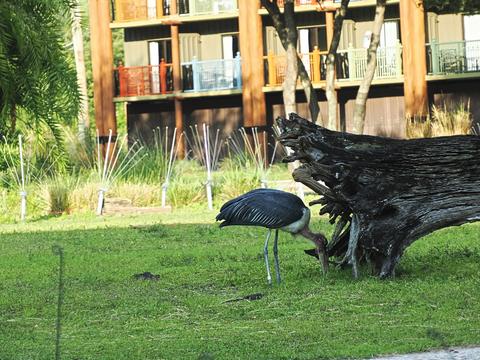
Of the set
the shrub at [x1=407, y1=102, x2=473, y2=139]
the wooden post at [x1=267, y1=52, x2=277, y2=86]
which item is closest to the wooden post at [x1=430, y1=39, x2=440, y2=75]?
the shrub at [x1=407, y1=102, x2=473, y2=139]

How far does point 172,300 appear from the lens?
1240cm

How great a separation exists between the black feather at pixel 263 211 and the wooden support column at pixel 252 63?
29.0m

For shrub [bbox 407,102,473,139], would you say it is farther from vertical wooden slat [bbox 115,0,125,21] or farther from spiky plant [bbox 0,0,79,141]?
spiky plant [bbox 0,0,79,141]

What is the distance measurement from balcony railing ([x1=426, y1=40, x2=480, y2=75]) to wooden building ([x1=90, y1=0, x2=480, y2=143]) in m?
0.03

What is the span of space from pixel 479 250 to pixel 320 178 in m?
3.30

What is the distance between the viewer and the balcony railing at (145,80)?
44125 mm

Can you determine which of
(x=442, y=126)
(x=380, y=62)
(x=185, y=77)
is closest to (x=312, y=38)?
(x=380, y=62)

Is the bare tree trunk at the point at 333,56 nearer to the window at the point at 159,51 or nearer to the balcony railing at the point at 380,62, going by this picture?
the balcony railing at the point at 380,62

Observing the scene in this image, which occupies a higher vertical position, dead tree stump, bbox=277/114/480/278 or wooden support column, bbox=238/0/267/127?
wooden support column, bbox=238/0/267/127

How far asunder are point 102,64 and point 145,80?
1.63 metres

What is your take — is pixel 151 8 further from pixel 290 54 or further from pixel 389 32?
pixel 290 54

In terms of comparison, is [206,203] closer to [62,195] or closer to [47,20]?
[62,195]

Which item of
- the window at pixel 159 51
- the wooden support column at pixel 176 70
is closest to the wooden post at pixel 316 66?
the wooden support column at pixel 176 70

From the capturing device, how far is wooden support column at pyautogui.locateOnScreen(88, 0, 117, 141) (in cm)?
4406
